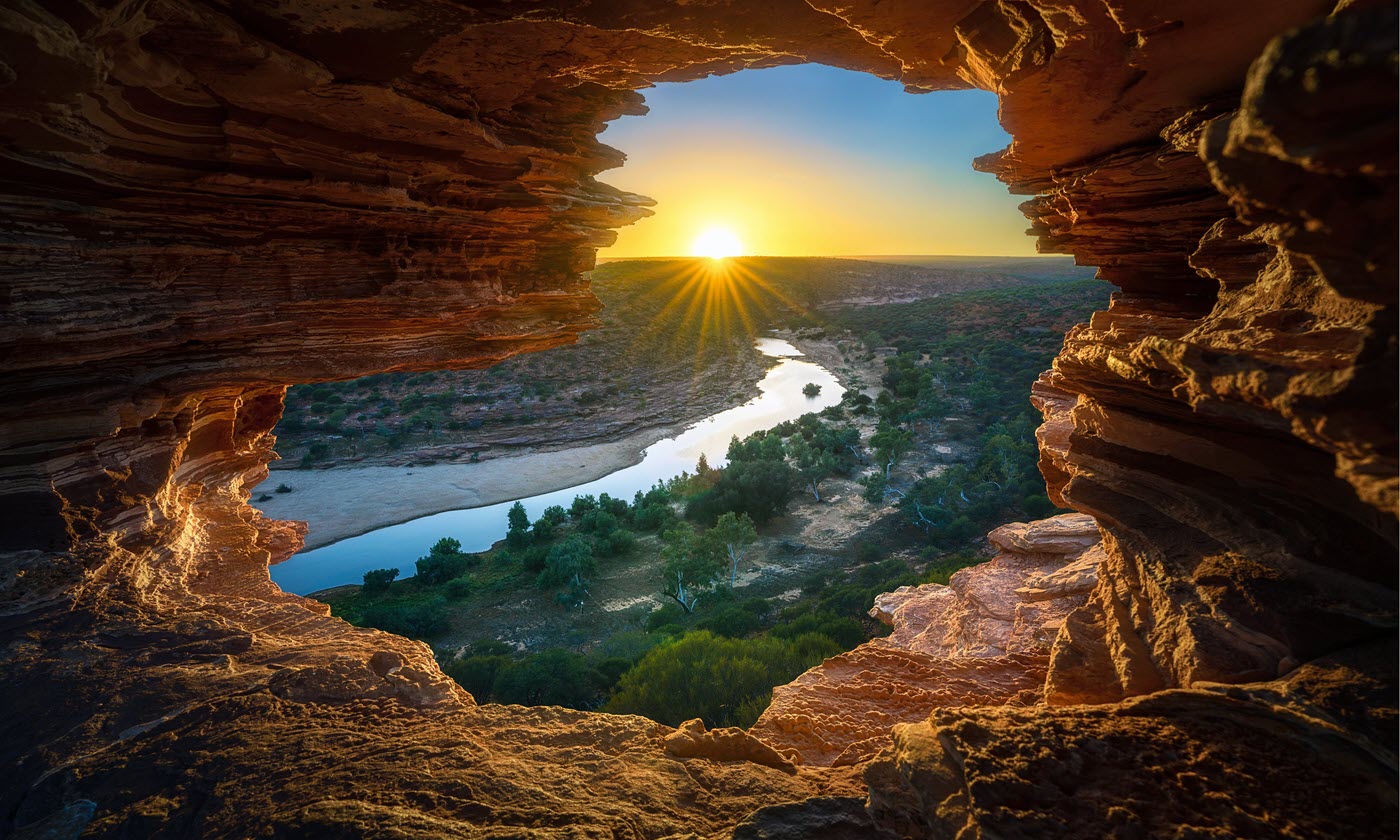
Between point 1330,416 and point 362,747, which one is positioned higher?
point 1330,416

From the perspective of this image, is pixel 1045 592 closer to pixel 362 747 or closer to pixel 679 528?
pixel 362 747

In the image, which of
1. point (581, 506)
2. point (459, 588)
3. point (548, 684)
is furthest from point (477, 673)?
point (581, 506)

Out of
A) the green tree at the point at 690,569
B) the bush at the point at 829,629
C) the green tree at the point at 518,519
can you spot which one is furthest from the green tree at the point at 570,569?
the bush at the point at 829,629

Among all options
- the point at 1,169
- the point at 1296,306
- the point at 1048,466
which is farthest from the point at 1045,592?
the point at 1,169

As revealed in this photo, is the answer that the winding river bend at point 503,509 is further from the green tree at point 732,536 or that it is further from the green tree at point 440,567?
the green tree at point 732,536

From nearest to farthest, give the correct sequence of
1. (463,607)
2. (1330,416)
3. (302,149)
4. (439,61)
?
(1330,416) → (439,61) → (302,149) → (463,607)

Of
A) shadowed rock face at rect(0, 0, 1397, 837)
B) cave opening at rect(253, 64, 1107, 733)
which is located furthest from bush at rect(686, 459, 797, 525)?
shadowed rock face at rect(0, 0, 1397, 837)

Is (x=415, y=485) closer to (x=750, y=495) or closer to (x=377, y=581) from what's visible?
(x=377, y=581)
